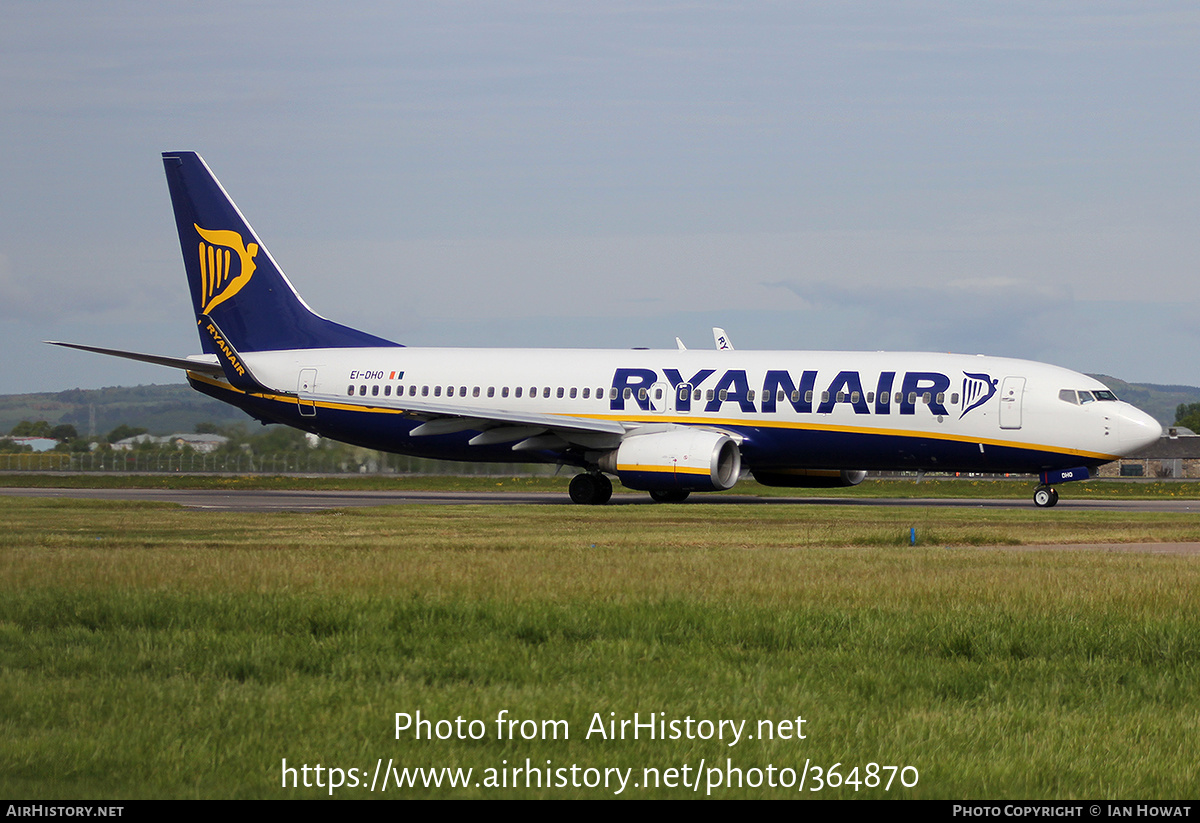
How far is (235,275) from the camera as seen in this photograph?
41625mm

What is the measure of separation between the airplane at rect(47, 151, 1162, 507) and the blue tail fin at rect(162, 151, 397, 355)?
0.14 feet

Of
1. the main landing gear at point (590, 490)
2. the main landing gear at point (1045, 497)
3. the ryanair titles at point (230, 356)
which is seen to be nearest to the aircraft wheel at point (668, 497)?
the main landing gear at point (590, 490)

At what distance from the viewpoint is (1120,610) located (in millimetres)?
12633

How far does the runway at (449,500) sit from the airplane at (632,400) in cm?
107

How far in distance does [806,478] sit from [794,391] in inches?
182

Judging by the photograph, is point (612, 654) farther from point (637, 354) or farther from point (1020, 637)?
point (637, 354)

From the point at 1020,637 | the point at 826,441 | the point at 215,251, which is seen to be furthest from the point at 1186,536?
the point at 215,251

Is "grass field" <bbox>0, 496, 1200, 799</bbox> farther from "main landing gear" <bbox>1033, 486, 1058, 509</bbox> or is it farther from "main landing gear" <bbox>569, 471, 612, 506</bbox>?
"main landing gear" <bbox>569, 471, 612, 506</bbox>

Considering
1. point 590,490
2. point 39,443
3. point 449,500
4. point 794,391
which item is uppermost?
point 794,391

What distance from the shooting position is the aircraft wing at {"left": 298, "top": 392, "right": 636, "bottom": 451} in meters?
34.1

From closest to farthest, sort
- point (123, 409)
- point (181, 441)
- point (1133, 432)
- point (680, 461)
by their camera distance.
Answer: point (680, 461), point (1133, 432), point (181, 441), point (123, 409)

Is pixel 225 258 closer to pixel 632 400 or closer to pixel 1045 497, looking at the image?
pixel 632 400

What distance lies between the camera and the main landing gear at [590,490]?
35.2 m

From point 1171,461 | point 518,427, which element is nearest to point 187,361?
point 518,427
